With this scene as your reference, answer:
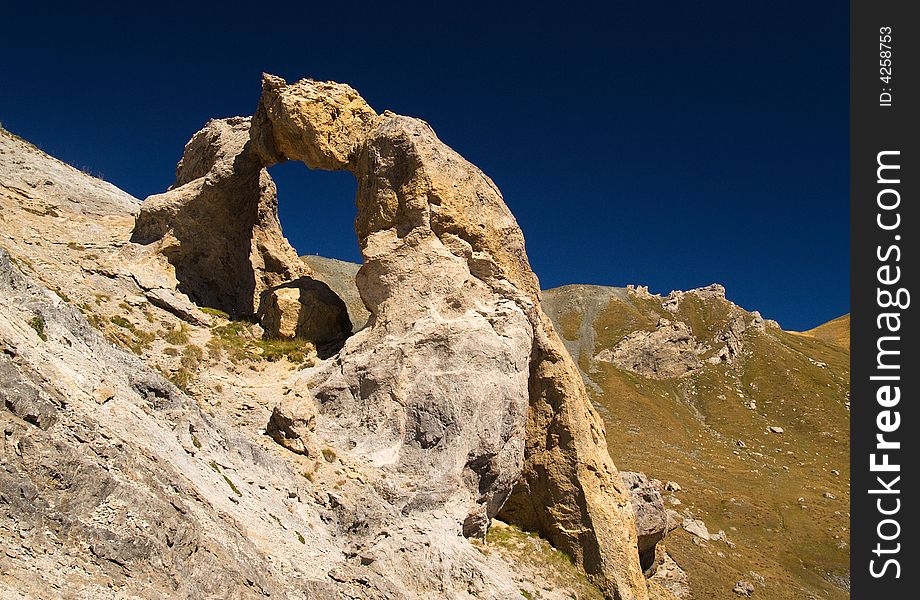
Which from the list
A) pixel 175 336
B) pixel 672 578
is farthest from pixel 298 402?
pixel 672 578

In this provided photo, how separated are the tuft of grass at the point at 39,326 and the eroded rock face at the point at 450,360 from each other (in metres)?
9.29

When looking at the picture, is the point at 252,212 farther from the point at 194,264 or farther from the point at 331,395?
the point at 331,395

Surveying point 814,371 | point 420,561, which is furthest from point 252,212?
point 814,371

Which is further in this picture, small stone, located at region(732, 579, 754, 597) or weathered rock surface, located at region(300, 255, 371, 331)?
weathered rock surface, located at region(300, 255, 371, 331)

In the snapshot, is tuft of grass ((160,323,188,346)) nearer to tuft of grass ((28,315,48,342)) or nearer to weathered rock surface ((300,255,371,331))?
tuft of grass ((28,315,48,342))

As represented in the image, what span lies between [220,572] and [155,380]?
7.01 m

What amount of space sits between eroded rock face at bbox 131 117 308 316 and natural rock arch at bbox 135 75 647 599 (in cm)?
19

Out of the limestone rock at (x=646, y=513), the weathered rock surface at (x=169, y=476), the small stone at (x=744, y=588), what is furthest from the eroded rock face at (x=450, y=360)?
the small stone at (x=744, y=588)

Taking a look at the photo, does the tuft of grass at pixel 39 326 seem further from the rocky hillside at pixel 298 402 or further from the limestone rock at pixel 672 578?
the limestone rock at pixel 672 578

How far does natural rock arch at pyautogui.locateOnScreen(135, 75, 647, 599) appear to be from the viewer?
20766 mm

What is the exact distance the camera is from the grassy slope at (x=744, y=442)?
49.6 metres

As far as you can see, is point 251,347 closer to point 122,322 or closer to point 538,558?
point 122,322

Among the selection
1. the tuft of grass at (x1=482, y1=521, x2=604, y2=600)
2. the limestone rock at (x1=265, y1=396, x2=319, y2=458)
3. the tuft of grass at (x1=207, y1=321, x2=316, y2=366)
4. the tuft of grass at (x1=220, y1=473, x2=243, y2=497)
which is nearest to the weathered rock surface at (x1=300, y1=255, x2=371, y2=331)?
the tuft of grass at (x1=207, y1=321, x2=316, y2=366)

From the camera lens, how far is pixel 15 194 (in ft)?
97.5
